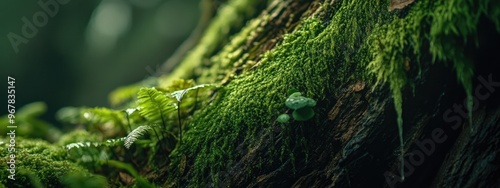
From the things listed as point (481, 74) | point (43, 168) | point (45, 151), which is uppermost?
point (45, 151)

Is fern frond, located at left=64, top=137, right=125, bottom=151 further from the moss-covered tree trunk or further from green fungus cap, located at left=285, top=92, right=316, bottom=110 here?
green fungus cap, located at left=285, top=92, right=316, bottom=110

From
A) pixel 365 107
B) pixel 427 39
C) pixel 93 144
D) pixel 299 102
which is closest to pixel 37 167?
pixel 93 144

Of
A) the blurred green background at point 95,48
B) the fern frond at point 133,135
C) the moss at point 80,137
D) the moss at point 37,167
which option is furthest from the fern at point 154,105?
the blurred green background at point 95,48

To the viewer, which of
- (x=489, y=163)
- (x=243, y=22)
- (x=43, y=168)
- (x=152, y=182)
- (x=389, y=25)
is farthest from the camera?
(x=243, y=22)

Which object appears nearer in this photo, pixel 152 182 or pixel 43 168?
pixel 43 168

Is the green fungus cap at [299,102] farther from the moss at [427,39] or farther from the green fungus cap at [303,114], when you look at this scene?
the moss at [427,39]

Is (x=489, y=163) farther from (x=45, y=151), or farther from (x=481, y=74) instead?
(x=45, y=151)

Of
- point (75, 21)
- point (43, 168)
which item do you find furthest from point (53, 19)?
point (43, 168)

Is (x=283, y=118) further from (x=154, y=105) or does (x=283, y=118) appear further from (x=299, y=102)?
(x=154, y=105)
